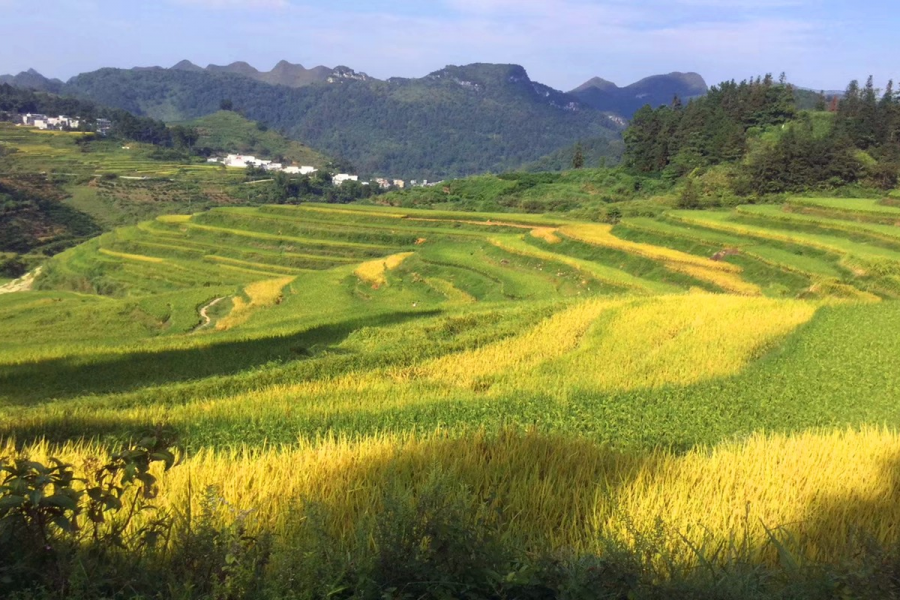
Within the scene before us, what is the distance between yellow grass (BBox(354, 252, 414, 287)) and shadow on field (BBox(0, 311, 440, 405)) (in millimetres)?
11732

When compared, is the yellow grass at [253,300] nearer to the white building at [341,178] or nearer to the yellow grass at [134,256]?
the yellow grass at [134,256]

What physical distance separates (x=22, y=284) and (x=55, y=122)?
64.4 metres

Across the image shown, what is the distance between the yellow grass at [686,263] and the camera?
19.4m

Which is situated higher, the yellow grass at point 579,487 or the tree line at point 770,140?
the tree line at point 770,140

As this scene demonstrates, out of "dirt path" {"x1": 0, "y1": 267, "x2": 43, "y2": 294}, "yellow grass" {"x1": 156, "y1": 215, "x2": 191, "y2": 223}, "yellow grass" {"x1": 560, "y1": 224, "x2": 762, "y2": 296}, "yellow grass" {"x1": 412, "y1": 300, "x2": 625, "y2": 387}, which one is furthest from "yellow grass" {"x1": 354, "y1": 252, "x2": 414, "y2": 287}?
"yellow grass" {"x1": 156, "y1": 215, "x2": 191, "y2": 223}

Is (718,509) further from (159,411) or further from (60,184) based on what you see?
(60,184)

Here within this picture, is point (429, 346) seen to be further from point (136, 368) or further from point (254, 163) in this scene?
point (254, 163)

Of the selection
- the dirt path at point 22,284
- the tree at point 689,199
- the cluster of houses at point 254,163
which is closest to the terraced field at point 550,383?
the tree at point 689,199

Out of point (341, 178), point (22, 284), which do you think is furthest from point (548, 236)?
point (341, 178)

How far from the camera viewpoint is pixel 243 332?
13875mm

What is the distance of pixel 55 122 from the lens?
90.1 m

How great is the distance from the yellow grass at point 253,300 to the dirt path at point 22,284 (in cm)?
1683

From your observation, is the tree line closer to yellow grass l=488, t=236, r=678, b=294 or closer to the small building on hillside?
yellow grass l=488, t=236, r=678, b=294

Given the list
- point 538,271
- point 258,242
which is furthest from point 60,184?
point 538,271
